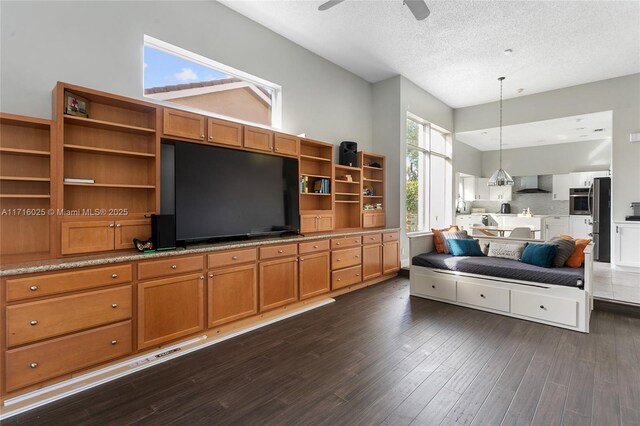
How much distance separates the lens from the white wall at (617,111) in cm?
533

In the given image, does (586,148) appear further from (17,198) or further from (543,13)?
(17,198)

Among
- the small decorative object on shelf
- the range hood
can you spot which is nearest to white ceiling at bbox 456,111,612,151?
the range hood

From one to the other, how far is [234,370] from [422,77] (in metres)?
5.68

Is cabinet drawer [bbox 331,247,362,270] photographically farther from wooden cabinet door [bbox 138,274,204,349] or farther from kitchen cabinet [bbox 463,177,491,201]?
kitchen cabinet [bbox 463,177,491,201]

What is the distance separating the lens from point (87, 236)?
2.50 metres

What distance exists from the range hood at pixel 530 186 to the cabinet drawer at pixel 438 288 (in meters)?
6.90

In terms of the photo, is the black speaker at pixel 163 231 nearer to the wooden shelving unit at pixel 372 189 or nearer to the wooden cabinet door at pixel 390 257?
the wooden shelving unit at pixel 372 189

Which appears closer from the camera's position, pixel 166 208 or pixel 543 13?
pixel 166 208

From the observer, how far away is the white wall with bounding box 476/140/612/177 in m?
8.20

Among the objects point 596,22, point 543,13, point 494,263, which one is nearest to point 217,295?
point 494,263

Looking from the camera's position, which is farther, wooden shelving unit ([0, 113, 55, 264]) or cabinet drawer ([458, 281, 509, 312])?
cabinet drawer ([458, 281, 509, 312])

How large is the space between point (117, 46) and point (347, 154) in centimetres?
330

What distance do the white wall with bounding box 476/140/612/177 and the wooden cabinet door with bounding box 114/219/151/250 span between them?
10.3 m

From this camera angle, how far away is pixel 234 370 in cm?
238
